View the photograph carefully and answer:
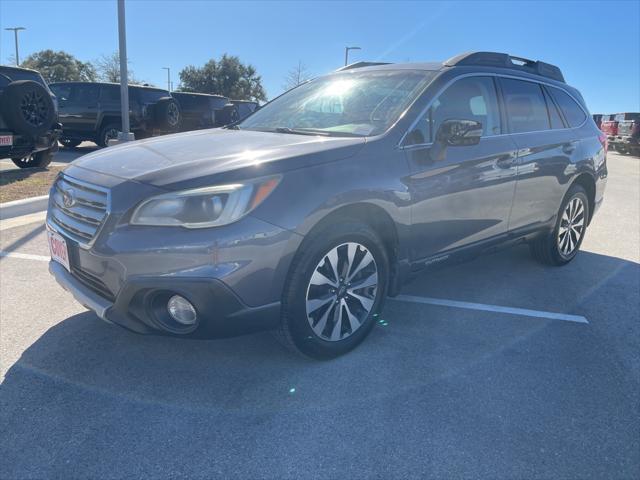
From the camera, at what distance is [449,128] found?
323 centimetres

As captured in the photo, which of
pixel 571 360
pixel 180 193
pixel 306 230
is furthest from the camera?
pixel 571 360

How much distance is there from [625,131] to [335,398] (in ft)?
84.8

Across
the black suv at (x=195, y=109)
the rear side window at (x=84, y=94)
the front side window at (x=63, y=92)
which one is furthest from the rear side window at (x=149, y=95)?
the black suv at (x=195, y=109)

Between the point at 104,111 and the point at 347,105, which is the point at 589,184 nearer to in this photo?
the point at 347,105

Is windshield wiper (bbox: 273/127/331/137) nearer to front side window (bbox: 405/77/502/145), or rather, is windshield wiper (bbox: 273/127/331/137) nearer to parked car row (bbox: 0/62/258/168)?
front side window (bbox: 405/77/502/145)

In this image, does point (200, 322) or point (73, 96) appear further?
point (73, 96)

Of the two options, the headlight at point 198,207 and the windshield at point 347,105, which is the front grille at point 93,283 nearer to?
the headlight at point 198,207

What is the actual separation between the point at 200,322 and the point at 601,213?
771cm

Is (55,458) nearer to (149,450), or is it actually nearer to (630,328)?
(149,450)

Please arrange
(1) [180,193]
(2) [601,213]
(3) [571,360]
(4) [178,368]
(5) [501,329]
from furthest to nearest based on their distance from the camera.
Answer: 1. (2) [601,213]
2. (5) [501,329]
3. (3) [571,360]
4. (4) [178,368]
5. (1) [180,193]

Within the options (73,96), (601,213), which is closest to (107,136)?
(73,96)

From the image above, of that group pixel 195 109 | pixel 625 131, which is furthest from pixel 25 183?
pixel 625 131

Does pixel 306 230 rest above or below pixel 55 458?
above

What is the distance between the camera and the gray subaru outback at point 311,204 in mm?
2461
